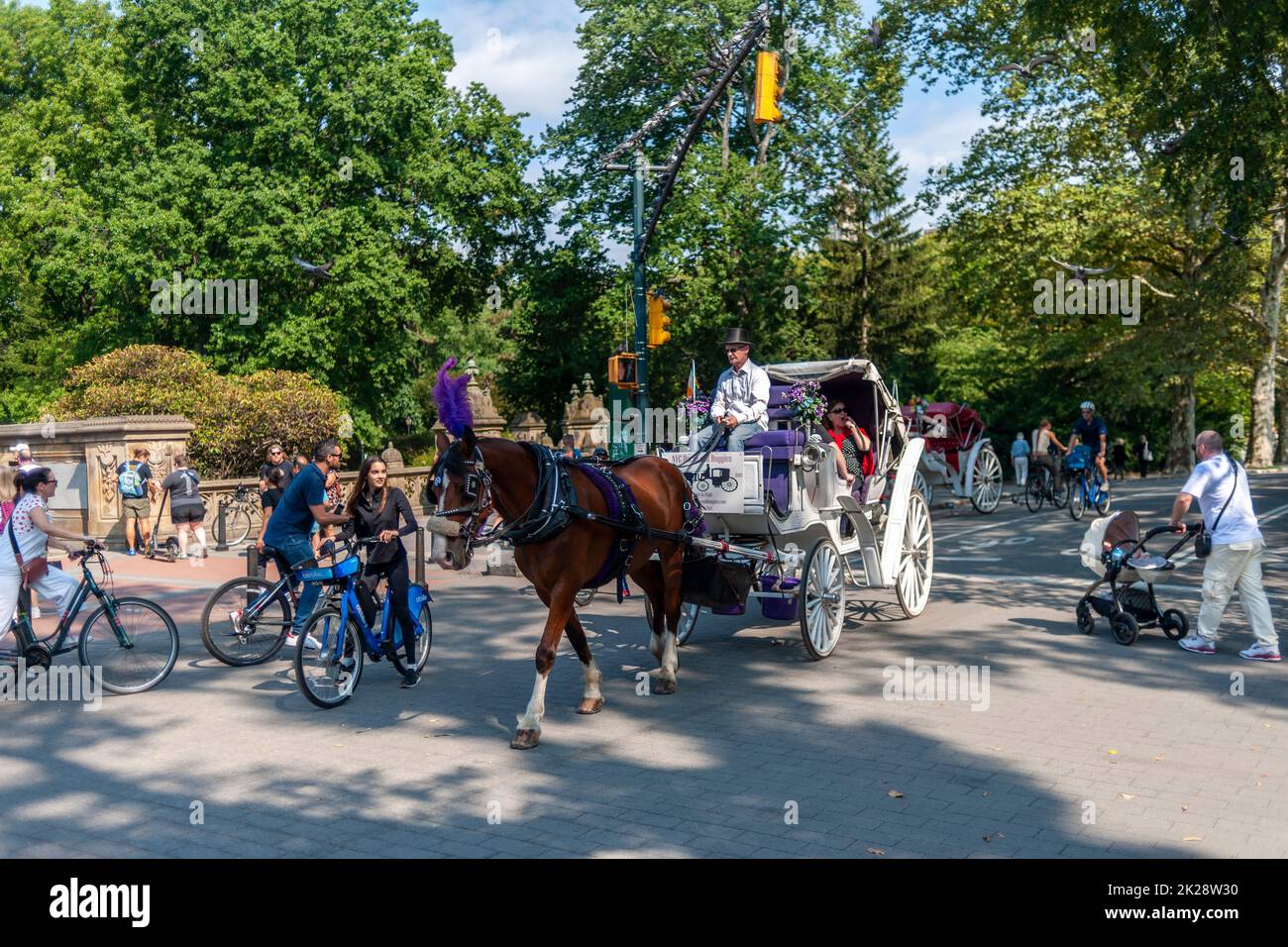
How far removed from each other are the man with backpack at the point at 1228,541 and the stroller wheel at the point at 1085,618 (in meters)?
1.25

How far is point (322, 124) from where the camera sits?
110 ft

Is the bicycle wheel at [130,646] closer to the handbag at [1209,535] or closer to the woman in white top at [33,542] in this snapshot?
the woman in white top at [33,542]

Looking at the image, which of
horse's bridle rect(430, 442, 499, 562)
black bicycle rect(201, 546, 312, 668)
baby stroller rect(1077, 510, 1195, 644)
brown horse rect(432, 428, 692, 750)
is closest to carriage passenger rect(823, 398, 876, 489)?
baby stroller rect(1077, 510, 1195, 644)

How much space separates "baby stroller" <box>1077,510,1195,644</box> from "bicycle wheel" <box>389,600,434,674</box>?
608cm

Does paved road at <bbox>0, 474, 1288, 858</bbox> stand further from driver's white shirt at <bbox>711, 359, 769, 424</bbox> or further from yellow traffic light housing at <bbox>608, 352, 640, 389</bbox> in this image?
yellow traffic light housing at <bbox>608, 352, 640, 389</bbox>

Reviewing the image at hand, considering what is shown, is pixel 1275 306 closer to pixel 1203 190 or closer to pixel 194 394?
pixel 1203 190

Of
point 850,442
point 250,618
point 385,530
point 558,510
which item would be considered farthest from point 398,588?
point 850,442

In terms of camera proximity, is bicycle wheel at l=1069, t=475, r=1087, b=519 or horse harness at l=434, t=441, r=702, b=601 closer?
horse harness at l=434, t=441, r=702, b=601

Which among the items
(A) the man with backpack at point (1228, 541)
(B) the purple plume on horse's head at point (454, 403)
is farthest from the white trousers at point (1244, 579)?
(B) the purple plume on horse's head at point (454, 403)

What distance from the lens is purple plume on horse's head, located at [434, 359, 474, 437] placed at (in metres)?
7.38

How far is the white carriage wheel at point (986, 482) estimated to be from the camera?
23797mm

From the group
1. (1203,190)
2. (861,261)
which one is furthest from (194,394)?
(861,261)

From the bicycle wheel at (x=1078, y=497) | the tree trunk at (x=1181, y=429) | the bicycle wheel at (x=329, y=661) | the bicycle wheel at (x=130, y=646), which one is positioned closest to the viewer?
the bicycle wheel at (x=329, y=661)

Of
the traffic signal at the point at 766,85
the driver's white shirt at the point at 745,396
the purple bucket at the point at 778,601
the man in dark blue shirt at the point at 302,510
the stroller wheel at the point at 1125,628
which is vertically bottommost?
the stroller wheel at the point at 1125,628
